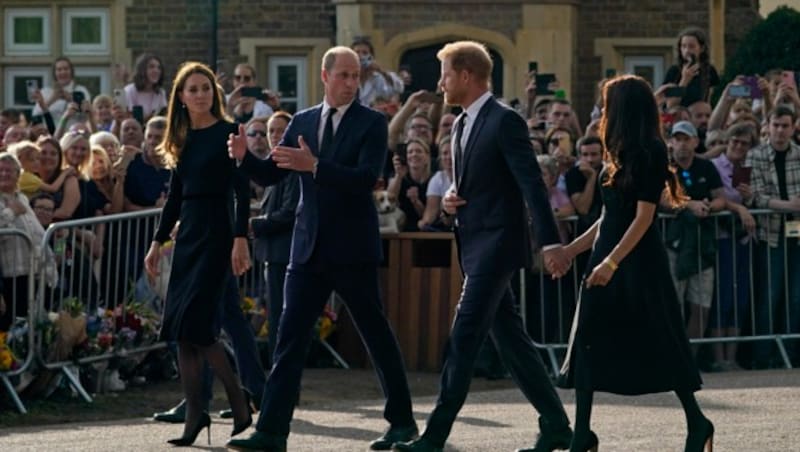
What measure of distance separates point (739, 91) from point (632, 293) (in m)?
8.26

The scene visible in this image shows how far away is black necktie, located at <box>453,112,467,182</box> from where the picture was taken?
1065cm

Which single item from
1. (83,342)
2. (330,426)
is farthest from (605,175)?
(83,342)

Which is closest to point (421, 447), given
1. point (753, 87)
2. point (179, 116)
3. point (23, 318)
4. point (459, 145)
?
point (459, 145)

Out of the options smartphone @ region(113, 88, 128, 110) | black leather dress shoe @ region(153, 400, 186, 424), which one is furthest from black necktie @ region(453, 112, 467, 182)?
smartphone @ region(113, 88, 128, 110)

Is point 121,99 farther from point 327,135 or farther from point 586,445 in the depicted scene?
point 586,445

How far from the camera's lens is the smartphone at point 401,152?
55.4ft

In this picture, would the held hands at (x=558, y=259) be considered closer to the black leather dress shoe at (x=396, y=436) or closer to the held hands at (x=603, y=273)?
the held hands at (x=603, y=273)

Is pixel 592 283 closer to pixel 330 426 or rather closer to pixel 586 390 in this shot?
pixel 586 390

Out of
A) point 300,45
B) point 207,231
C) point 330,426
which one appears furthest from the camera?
point 300,45

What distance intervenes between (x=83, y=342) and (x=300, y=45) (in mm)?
12456

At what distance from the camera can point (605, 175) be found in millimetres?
10391

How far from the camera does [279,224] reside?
1345 cm

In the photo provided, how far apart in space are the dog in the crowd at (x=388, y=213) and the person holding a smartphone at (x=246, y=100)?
1951 millimetres

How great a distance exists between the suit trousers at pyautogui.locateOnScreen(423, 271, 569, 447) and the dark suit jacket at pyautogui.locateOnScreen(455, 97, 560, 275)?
0.32 ft
